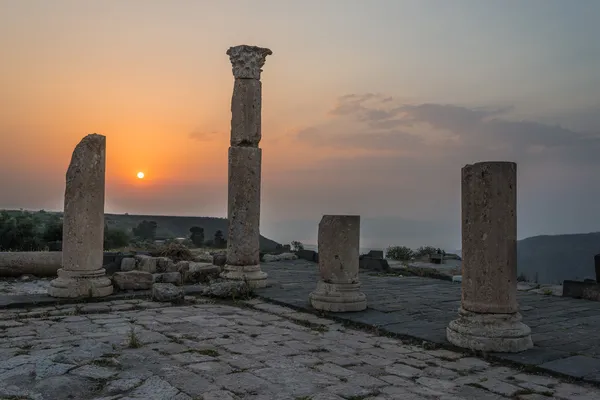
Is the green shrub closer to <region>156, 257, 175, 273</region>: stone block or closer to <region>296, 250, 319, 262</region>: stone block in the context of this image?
<region>156, 257, 175, 273</region>: stone block

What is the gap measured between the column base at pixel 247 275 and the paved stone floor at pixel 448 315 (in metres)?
0.29

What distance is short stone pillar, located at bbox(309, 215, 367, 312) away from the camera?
9.47 m

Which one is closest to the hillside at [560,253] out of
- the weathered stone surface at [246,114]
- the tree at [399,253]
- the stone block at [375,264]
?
the tree at [399,253]

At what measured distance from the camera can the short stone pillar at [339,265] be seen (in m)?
9.47

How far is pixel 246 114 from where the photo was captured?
12.1 m

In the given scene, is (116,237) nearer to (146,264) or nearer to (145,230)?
(146,264)

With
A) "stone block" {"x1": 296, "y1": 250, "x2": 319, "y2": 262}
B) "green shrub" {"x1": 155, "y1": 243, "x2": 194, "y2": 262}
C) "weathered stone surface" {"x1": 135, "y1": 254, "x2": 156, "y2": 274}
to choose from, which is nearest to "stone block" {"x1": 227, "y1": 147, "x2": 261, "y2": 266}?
"weathered stone surface" {"x1": 135, "y1": 254, "x2": 156, "y2": 274}

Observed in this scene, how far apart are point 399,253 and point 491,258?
15.6 m

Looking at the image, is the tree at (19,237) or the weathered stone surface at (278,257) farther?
the weathered stone surface at (278,257)

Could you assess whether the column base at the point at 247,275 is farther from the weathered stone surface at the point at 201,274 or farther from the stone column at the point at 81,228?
the stone column at the point at 81,228

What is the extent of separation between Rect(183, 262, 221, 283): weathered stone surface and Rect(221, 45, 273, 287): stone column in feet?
3.43

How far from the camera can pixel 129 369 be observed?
5.68m

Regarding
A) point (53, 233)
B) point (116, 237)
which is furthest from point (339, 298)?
point (116, 237)

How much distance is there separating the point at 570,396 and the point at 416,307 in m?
4.77
